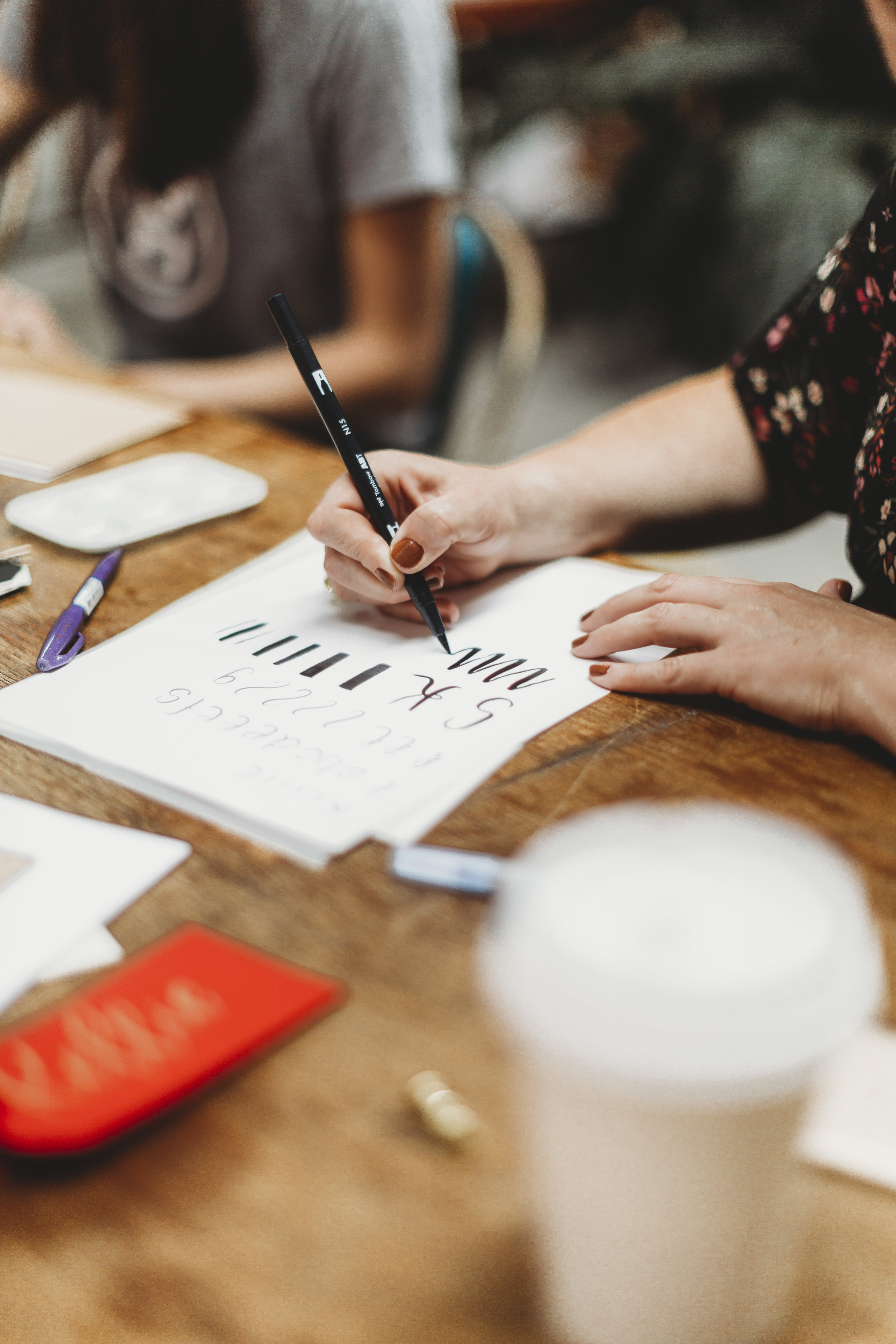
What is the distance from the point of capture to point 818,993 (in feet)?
0.67

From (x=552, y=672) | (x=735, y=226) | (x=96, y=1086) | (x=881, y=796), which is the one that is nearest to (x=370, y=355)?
(x=552, y=672)

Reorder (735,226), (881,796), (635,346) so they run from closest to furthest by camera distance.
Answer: (881,796) < (735,226) < (635,346)

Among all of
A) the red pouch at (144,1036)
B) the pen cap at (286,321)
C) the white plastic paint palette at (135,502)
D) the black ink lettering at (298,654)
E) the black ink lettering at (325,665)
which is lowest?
the red pouch at (144,1036)

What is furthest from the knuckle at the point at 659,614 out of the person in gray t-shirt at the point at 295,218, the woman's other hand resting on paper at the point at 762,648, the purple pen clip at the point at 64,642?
the person in gray t-shirt at the point at 295,218

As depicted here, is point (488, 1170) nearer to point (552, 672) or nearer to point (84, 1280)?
point (84, 1280)

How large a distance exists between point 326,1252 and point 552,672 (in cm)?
35

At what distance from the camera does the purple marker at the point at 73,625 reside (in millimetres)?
614

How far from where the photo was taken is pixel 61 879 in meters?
0.44

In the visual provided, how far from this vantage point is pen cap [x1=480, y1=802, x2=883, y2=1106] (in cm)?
20

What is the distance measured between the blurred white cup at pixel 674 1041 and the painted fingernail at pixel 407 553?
0.38 m

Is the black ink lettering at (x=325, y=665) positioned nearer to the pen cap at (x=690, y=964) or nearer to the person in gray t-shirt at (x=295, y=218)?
the pen cap at (x=690, y=964)

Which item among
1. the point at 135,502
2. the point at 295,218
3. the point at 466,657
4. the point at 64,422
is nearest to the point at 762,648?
the point at 466,657

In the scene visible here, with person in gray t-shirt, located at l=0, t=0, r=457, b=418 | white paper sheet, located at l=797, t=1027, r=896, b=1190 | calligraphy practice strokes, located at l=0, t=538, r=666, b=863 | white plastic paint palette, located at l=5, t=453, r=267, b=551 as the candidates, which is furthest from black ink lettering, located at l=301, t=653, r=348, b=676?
person in gray t-shirt, located at l=0, t=0, r=457, b=418

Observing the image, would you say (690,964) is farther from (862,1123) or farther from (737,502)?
(737,502)
